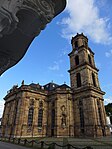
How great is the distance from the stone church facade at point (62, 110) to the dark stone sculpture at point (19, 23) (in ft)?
85.4

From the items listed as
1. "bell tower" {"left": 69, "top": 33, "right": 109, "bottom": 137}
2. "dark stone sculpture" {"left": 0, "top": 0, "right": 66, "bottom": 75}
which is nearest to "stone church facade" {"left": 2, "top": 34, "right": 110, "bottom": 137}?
"bell tower" {"left": 69, "top": 33, "right": 109, "bottom": 137}

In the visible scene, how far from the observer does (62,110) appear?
99.2 ft

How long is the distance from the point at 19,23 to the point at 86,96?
27673mm

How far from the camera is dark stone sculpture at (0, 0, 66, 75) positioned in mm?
2289

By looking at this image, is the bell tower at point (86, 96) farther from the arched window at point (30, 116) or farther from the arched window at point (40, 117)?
the arched window at point (30, 116)

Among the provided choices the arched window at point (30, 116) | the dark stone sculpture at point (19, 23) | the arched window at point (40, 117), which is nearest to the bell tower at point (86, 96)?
the arched window at point (40, 117)

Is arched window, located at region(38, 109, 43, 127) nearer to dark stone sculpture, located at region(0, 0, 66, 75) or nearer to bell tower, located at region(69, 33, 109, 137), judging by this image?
bell tower, located at region(69, 33, 109, 137)

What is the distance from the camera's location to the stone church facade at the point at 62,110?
27188 mm

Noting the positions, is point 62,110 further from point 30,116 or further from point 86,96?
point 30,116

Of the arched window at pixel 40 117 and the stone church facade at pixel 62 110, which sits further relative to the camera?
the arched window at pixel 40 117

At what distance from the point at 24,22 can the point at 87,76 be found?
97.9 ft

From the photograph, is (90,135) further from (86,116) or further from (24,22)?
(24,22)

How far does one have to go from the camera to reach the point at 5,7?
2.23m

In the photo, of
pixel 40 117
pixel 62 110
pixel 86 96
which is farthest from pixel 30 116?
pixel 86 96
